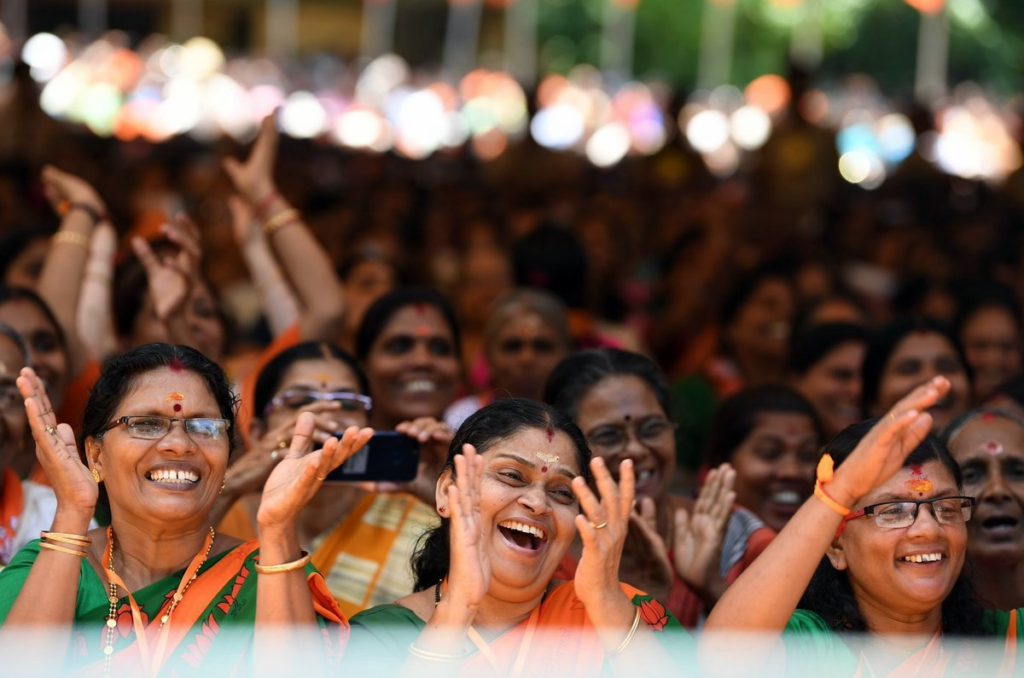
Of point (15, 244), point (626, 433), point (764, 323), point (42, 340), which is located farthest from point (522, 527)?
point (764, 323)

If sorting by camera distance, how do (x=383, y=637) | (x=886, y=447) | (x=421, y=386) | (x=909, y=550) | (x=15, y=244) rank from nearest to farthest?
1. (x=886, y=447)
2. (x=383, y=637)
3. (x=909, y=550)
4. (x=421, y=386)
5. (x=15, y=244)

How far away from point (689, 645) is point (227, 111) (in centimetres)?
1615

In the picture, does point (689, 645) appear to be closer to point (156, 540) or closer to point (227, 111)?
point (156, 540)

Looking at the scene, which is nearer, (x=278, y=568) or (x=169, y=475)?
(x=278, y=568)

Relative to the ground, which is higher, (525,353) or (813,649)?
(525,353)

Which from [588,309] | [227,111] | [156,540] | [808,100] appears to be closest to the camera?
[156,540]

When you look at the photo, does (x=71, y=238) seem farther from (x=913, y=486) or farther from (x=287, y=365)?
(x=913, y=486)

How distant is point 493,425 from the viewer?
10.7 ft

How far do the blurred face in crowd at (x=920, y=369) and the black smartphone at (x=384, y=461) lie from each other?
1.69 m

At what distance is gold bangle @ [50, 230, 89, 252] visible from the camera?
4914mm

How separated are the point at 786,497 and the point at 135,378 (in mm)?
1979

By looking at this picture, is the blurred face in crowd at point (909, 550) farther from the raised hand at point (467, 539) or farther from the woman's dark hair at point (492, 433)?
the raised hand at point (467, 539)

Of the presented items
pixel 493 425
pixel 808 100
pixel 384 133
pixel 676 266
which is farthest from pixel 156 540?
pixel 384 133

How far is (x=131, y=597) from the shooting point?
3.13 metres
